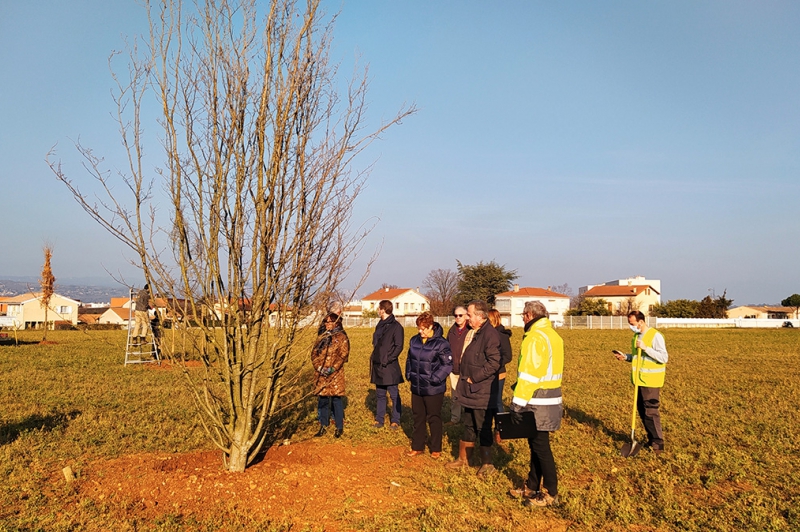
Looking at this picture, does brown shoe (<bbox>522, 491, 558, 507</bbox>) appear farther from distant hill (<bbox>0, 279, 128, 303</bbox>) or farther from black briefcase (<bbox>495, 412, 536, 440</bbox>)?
distant hill (<bbox>0, 279, 128, 303</bbox>)

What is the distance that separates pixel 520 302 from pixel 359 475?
252ft

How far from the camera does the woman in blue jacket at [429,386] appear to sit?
7371mm

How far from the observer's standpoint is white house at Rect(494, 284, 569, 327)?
78.8 metres

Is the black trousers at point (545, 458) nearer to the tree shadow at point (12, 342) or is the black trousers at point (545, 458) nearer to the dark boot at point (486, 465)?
the dark boot at point (486, 465)

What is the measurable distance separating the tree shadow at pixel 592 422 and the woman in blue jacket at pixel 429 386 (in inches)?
115

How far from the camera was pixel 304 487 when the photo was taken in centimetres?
573

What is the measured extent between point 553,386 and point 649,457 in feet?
9.71

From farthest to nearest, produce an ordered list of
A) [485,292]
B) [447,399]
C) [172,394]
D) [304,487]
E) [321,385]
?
[485,292] < [447,399] < [172,394] < [321,385] < [304,487]

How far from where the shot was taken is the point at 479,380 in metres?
6.44

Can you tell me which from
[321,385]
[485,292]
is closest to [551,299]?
[485,292]

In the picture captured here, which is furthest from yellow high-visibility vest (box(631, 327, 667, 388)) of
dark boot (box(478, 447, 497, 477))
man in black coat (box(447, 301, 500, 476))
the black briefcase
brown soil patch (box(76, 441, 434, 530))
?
brown soil patch (box(76, 441, 434, 530))

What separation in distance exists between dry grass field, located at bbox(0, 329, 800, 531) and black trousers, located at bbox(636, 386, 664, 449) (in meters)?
0.32

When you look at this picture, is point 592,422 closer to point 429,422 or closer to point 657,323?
point 429,422

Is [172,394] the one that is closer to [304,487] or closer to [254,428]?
[254,428]
